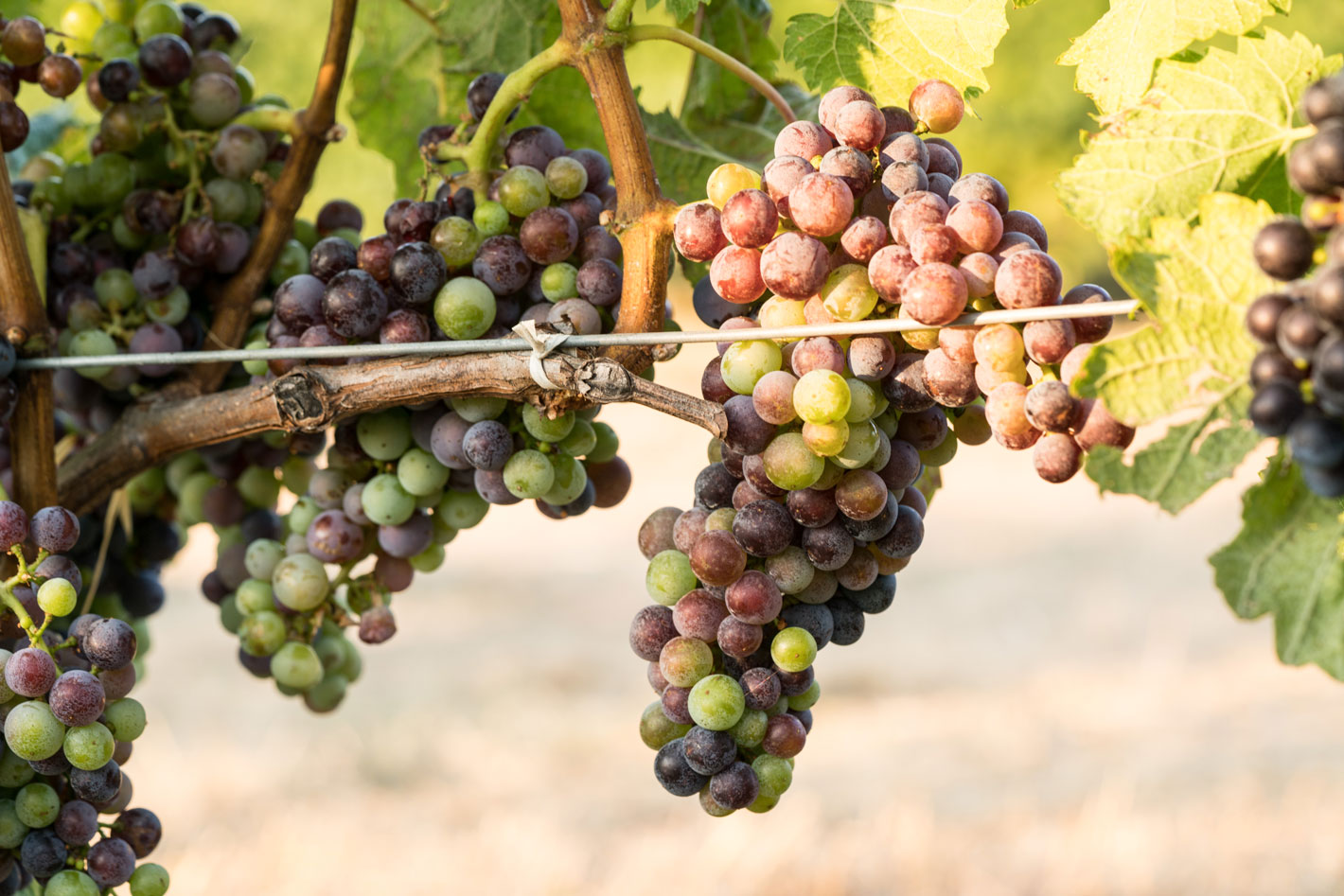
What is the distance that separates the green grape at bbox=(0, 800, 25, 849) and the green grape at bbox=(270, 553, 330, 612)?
16 cm

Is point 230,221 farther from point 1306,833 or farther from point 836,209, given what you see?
point 1306,833

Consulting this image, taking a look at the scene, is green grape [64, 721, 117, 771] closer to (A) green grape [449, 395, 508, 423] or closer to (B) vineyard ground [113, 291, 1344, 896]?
(A) green grape [449, 395, 508, 423]

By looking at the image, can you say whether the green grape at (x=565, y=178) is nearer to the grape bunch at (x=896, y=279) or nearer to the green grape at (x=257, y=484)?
the grape bunch at (x=896, y=279)

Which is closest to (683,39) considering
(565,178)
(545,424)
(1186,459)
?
(565,178)

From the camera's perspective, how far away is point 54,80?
0.61 m

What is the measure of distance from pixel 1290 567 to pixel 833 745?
7.42ft

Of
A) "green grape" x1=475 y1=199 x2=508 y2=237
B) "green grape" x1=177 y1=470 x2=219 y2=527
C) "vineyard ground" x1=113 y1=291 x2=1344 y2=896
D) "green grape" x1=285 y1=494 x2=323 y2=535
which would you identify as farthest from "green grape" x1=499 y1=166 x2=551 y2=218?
"vineyard ground" x1=113 y1=291 x2=1344 y2=896

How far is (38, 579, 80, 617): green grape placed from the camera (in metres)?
0.47

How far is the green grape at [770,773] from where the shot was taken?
47cm

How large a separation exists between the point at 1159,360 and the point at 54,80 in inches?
23.2

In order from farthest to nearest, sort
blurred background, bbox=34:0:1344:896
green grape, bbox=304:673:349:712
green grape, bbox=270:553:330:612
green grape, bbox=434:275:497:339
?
1. blurred background, bbox=34:0:1344:896
2. green grape, bbox=304:673:349:712
3. green grape, bbox=270:553:330:612
4. green grape, bbox=434:275:497:339

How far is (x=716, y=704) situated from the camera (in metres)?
0.45

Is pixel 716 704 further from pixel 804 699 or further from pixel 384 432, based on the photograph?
pixel 384 432

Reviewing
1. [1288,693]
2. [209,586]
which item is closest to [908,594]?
[1288,693]
